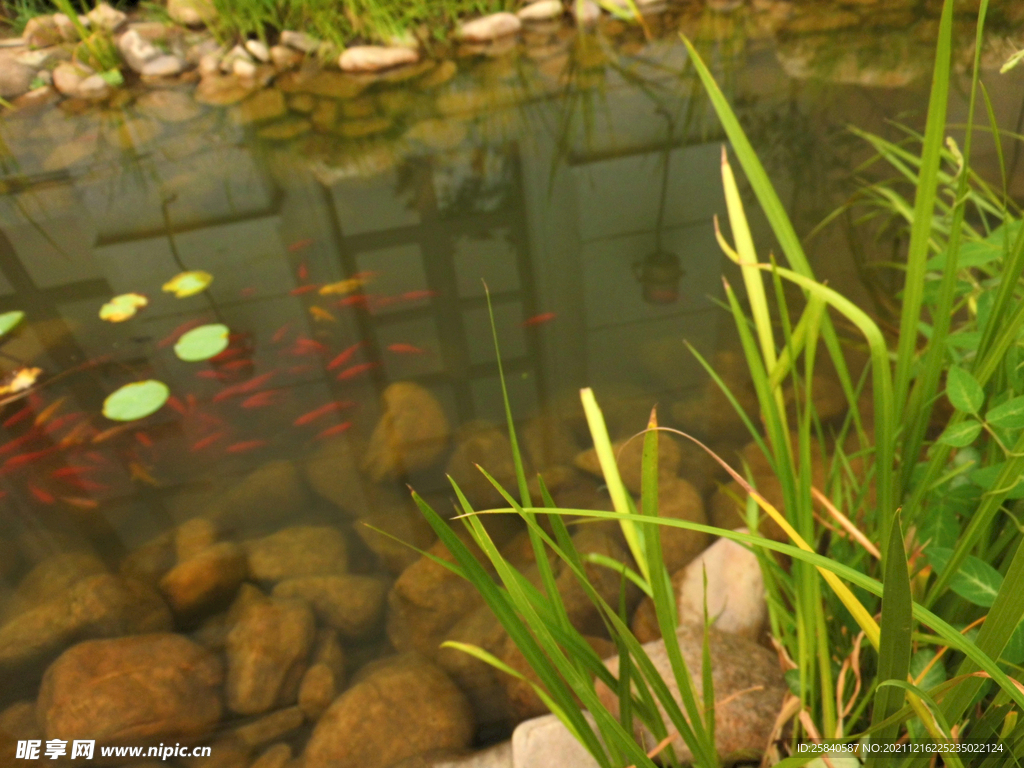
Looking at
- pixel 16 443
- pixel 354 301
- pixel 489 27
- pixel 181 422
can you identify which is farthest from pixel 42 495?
pixel 489 27

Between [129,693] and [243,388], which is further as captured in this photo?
[243,388]

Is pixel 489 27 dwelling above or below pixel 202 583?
above

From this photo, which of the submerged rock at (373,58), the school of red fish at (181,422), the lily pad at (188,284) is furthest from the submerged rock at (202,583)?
the submerged rock at (373,58)

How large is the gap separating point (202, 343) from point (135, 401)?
9.8 inches

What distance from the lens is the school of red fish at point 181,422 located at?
5.48 ft

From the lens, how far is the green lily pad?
6.83 feet

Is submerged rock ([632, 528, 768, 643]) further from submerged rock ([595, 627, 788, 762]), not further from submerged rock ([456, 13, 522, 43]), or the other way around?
submerged rock ([456, 13, 522, 43])

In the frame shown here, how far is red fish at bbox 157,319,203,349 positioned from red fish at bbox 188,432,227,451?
438 millimetres

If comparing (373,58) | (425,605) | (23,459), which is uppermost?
(373,58)

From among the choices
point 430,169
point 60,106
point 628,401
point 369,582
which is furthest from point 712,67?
point 60,106

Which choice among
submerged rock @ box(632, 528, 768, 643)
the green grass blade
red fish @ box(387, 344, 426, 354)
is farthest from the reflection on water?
the green grass blade

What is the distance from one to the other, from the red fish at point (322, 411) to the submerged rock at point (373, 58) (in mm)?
2625

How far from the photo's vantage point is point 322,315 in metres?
2.04

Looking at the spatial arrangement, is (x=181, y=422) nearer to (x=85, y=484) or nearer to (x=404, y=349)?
(x=85, y=484)
